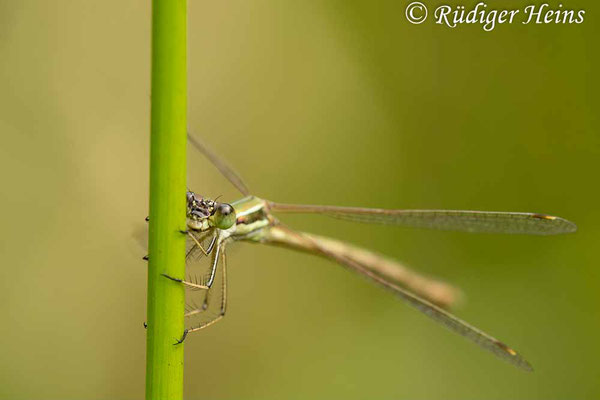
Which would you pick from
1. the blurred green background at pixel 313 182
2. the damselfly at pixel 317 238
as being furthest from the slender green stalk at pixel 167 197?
the blurred green background at pixel 313 182

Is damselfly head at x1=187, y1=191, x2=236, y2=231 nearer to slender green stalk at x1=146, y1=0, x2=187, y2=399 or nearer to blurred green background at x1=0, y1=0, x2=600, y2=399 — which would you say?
slender green stalk at x1=146, y1=0, x2=187, y2=399

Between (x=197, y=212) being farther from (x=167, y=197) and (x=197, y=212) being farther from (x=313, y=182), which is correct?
(x=313, y=182)

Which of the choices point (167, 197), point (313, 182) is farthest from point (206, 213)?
point (313, 182)

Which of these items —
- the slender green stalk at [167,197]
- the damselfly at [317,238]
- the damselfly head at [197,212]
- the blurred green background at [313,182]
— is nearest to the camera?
the slender green stalk at [167,197]

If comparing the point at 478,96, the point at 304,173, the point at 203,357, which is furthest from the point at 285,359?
the point at 478,96

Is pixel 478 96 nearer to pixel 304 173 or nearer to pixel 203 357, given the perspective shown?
pixel 304 173

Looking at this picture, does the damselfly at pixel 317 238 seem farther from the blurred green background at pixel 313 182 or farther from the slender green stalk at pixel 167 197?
the blurred green background at pixel 313 182

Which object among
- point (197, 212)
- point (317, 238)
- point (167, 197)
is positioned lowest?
point (167, 197)

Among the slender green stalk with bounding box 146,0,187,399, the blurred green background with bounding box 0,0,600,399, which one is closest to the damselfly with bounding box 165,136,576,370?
the slender green stalk with bounding box 146,0,187,399
